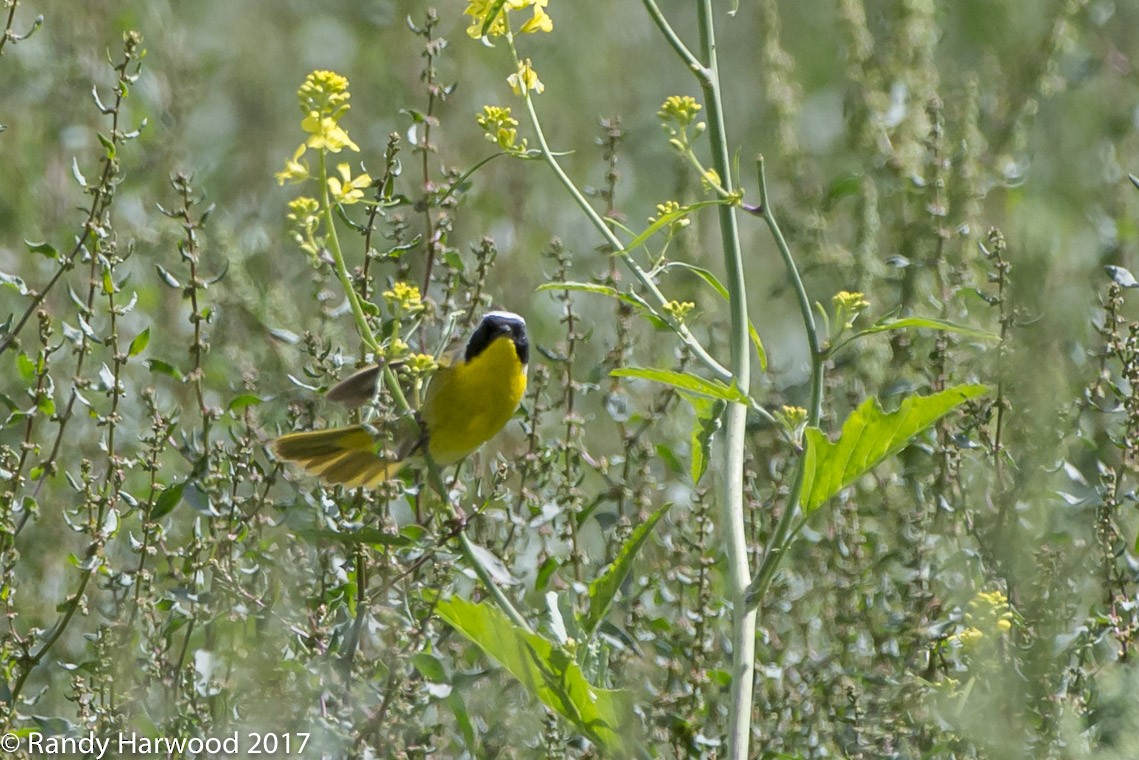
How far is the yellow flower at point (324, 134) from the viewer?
1947 mm

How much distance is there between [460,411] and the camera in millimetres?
3219

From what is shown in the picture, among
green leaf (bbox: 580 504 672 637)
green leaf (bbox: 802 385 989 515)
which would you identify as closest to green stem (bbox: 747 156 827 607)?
green leaf (bbox: 802 385 989 515)

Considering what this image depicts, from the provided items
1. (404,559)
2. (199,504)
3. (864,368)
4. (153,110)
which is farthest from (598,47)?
(199,504)

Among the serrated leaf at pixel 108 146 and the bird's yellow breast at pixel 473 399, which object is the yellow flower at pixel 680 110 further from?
the bird's yellow breast at pixel 473 399

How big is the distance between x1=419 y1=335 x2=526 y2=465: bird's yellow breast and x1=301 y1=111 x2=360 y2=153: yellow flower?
1171 millimetres

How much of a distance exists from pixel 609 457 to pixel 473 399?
0.36m

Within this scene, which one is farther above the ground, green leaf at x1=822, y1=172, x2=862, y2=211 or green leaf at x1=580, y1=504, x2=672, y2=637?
green leaf at x1=822, y1=172, x2=862, y2=211

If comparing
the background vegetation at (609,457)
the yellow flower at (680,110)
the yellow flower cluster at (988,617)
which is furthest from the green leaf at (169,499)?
the yellow flower cluster at (988,617)

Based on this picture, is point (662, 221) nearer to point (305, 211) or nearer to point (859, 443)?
point (859, 443)

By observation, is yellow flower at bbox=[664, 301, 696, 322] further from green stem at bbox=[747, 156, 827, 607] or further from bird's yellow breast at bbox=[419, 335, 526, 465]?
bird's yellow breast at bbox=[419, 335, 526, 465]

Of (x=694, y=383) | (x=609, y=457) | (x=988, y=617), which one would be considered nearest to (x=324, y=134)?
(x=694, y=383)

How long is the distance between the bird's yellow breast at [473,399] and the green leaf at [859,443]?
1373 mm

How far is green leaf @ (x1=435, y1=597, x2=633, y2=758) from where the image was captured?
181 cm

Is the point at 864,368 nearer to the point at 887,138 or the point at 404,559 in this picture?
the point at 887,138
